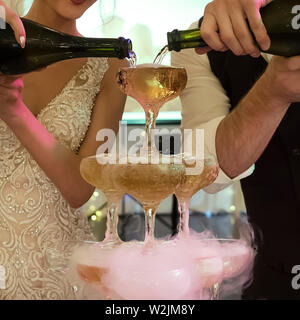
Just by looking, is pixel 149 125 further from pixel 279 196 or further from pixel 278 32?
pixel 279 196

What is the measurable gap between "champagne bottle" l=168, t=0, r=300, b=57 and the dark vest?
17.9 inches

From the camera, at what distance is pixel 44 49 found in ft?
2.68

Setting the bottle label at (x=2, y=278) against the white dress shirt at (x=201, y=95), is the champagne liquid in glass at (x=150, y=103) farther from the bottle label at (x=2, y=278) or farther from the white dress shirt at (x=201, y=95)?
the bottle label at (x=2, y=278)

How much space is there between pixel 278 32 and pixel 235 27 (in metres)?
0.11

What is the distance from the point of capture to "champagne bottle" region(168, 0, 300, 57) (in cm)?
65

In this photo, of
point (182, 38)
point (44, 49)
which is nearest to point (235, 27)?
point (182, 38)

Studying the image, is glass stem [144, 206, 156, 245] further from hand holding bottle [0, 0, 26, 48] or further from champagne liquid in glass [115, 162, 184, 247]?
hand holding bottle [0, 0, 26, 48]

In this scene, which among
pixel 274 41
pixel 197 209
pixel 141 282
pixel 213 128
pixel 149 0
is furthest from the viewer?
pixel 197 209

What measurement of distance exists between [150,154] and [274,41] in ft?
0.90

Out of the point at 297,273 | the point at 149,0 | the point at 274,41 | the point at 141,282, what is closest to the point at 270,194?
the point at 297,273

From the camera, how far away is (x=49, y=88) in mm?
1347

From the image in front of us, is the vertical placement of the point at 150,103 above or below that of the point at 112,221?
above

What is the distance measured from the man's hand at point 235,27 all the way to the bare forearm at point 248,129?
135 millimetres
